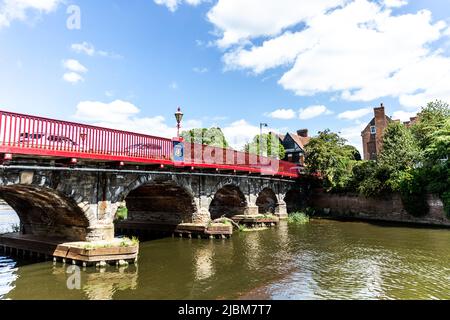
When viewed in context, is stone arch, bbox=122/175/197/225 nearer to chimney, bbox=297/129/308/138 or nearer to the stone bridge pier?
the stone bridge pier

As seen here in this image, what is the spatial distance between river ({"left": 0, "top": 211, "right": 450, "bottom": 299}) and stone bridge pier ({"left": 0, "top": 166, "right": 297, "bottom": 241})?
204cm

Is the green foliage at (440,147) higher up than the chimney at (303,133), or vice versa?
the chimney at (303,133)

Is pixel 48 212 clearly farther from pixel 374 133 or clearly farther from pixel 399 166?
pixel 374 133

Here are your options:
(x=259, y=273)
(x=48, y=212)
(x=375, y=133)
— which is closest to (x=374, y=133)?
(x=375, y=133)

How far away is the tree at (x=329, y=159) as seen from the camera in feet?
113

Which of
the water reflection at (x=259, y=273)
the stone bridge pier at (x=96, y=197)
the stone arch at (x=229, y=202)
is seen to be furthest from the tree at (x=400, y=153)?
the stone bridge pier at (x=96, y=197)

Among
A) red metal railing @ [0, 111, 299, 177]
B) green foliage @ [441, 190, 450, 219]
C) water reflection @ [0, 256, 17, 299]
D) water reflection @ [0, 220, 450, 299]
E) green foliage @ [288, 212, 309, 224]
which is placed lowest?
water reflection @ [0, 220, 450, 299]

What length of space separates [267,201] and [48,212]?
930 inches

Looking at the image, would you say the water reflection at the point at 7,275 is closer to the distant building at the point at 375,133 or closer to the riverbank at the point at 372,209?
the riverbank at the point at 372,209

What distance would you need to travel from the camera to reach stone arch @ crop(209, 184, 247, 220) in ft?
89.2

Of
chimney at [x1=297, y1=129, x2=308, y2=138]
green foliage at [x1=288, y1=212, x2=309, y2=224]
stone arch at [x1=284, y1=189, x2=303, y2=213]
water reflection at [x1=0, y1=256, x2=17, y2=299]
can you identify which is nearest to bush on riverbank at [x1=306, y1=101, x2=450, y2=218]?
stone arch at [x1=284, y1=189, x2=303, y2=213]

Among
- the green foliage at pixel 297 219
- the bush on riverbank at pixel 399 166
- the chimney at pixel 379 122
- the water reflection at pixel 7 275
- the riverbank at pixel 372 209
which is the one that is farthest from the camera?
the chimney at pixel 379 122

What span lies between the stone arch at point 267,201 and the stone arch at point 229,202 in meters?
5.15
